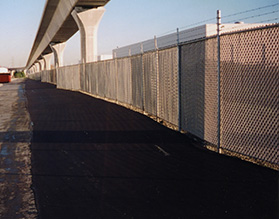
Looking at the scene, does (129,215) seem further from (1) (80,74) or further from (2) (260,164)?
(1) (80,74)

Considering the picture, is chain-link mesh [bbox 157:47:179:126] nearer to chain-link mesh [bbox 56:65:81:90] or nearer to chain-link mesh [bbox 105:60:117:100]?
chain-link mesh [bbox 105:60:117:100]

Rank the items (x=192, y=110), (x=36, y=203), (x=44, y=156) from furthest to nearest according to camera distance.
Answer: (x=192, y=110) < (x=44, y=156) < (x=36, y=203)

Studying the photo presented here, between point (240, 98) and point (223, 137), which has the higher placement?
point (240, 98)

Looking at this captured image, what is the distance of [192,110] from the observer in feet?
31.7

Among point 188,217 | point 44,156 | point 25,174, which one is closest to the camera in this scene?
point 188,217

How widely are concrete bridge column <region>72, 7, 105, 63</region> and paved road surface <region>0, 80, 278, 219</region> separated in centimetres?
2202

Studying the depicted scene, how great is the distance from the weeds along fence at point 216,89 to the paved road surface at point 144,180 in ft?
1.53

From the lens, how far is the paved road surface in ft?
16.1

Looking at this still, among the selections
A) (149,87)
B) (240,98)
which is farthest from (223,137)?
(149,87)

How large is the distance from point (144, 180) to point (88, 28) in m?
27.1

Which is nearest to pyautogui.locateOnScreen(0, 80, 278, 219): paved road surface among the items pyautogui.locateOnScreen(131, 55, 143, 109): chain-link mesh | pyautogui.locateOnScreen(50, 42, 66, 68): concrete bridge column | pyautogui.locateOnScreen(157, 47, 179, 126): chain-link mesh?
pyautogui.locateOnScreen(157, 47, 179, 126): chain-link mesh

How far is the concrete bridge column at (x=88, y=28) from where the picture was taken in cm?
3083

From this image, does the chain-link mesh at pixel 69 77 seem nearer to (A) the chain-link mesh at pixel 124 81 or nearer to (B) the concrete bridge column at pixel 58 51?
(A) the chain-link mesh at pixel 124 81

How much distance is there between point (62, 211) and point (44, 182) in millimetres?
1502
